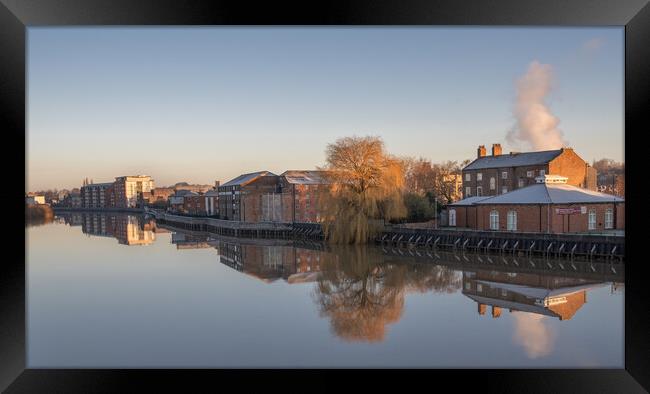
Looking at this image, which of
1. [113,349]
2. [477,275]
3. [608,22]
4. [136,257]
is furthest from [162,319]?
[136,257]

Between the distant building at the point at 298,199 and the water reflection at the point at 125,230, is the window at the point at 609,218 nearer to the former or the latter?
the distant building at the point at 298,199

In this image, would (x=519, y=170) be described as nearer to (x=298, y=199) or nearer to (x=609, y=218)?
(x=609, y=218)

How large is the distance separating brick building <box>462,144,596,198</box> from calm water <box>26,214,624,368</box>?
17745 mm

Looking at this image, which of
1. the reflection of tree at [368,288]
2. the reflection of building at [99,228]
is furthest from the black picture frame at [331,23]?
the reflection of building at [99,228]

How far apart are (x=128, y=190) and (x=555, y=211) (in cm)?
10864

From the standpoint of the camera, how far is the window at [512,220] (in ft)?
87.5

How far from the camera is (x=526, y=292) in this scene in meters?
15.5

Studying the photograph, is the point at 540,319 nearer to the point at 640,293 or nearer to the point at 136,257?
the point at 640,293

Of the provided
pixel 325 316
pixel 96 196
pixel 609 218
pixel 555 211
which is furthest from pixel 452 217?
pixel 96 196

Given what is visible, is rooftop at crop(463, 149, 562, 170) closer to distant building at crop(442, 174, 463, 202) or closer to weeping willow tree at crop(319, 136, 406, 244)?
distant building at crop(442, 174, 463, 202)

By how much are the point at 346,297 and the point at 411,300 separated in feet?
6.70

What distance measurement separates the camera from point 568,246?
22.4m

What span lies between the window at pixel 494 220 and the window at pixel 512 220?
2.66 feet

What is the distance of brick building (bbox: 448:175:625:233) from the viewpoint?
25078mm
